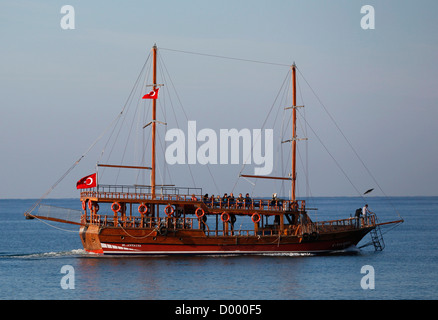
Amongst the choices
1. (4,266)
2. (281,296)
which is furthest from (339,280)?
(4,266)

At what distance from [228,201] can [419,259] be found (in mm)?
15263

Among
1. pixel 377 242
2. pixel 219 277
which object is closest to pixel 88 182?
pixel 219 277

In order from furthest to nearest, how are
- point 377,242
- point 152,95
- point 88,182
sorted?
point 377,242 < point 152,95 < point 88,182

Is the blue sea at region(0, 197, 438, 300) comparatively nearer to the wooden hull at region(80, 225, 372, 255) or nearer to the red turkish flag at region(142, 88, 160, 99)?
the wooden hull at region(80, 225, 372, 255)

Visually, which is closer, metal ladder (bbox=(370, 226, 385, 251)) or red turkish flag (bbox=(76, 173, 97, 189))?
red turkish flag (bbox=(76, 173, 97, 189))

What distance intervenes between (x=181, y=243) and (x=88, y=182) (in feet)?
24.4

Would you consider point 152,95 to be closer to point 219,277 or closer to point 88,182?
point 88,182

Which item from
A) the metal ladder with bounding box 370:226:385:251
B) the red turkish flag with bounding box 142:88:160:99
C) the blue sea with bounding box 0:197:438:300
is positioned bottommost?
the blue sea with bounding box 0:197:438:300

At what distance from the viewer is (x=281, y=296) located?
37906 millimetres

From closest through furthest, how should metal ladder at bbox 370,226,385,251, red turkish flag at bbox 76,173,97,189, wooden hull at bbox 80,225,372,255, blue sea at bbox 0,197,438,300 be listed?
1. blue sea at bbox 0,197,438,300
2. red turkish flag at bbox 76,173,97,189
3. wooden hull at bbox 80,225,372,255
4. metal ladder at bbox 370,226,385,251

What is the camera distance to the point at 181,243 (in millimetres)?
50094

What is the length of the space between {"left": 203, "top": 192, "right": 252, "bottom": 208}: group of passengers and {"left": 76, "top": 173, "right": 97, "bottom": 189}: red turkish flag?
7.65m

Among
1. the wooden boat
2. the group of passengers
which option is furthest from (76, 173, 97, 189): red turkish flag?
the group of passengers

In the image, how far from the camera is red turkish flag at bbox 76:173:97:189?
4866 centimetres
